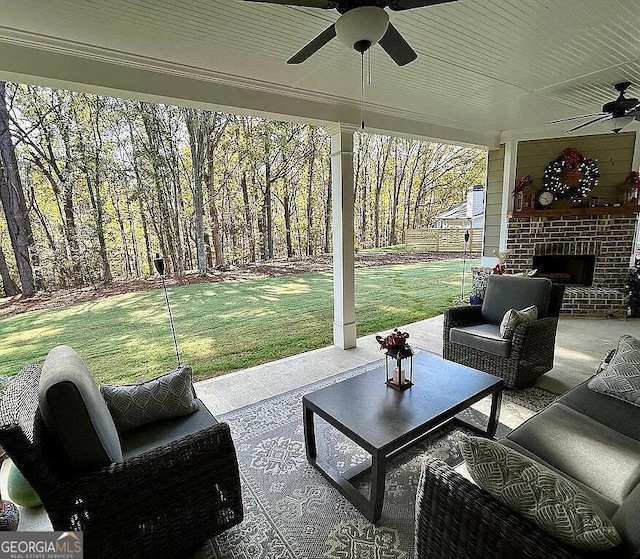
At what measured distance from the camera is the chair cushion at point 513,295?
3.11 metres

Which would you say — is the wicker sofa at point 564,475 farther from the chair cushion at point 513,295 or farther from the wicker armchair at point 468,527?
the chair cushion at point 513,295

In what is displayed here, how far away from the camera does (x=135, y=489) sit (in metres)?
1.31

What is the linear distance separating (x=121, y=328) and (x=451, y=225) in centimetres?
911

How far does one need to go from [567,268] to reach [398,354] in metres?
5.12

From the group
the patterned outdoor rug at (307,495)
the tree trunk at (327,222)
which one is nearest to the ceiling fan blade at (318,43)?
the patterned outdoor rug at (307,495)

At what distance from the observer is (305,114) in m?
3.34

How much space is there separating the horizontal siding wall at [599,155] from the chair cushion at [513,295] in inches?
115

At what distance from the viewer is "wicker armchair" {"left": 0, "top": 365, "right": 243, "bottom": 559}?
1.17 metres

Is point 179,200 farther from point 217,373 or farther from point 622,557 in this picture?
point 622,557

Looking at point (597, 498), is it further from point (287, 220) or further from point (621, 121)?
point (287, 220)

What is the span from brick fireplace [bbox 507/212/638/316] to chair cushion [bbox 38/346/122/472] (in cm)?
587

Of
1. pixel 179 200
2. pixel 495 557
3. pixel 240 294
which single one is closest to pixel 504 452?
pixel 495 557

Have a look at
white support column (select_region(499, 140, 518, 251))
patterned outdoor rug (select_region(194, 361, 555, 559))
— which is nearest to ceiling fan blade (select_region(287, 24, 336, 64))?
patterned outdoor rug (select_region(194, 361, 555, 559))

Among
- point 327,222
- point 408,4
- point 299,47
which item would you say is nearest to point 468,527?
point 408,4
